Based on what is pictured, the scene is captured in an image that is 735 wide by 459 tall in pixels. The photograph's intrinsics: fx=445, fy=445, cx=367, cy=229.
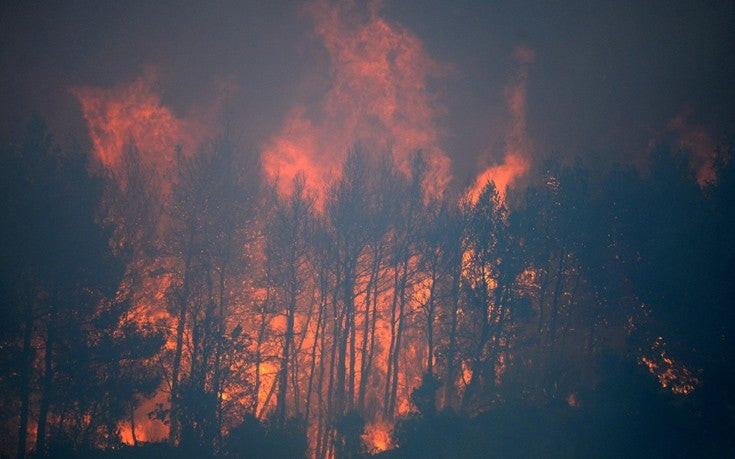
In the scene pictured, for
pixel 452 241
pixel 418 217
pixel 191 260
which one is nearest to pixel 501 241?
pixel 452 241

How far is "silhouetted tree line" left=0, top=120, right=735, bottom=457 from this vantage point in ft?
64.4

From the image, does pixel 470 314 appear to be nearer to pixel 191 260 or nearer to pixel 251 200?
pixel 251 200

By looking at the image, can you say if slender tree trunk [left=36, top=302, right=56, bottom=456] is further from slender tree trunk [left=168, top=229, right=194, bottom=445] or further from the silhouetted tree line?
slender tree trunk [left=168, top=229, right=194, bottom=445]

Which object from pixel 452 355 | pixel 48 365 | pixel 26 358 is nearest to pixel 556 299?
pixel 452 355

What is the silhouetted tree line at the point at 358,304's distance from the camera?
19.6 metres

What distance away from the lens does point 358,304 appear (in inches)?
1281

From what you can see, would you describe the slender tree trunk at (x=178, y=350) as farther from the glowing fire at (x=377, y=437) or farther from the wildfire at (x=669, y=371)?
the wildfire at (x=669, y=371)

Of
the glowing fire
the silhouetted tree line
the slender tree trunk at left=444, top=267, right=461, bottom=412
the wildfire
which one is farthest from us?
the slender tree trunk at left=444, top=267, right=461, bottom=412

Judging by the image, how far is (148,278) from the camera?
25.4 metres

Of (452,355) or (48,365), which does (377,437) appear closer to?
(452,355)

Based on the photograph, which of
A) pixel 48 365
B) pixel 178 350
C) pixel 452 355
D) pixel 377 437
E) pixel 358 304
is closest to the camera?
pixel 48 365

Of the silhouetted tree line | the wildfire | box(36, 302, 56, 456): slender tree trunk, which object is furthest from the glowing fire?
box(36, 302, 56, 456): slender tree trunk

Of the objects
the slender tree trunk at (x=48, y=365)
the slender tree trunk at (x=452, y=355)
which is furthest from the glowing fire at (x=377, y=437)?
the slender tree trunk at (x=48, y=365)

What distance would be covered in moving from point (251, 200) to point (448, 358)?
49.9 feet
